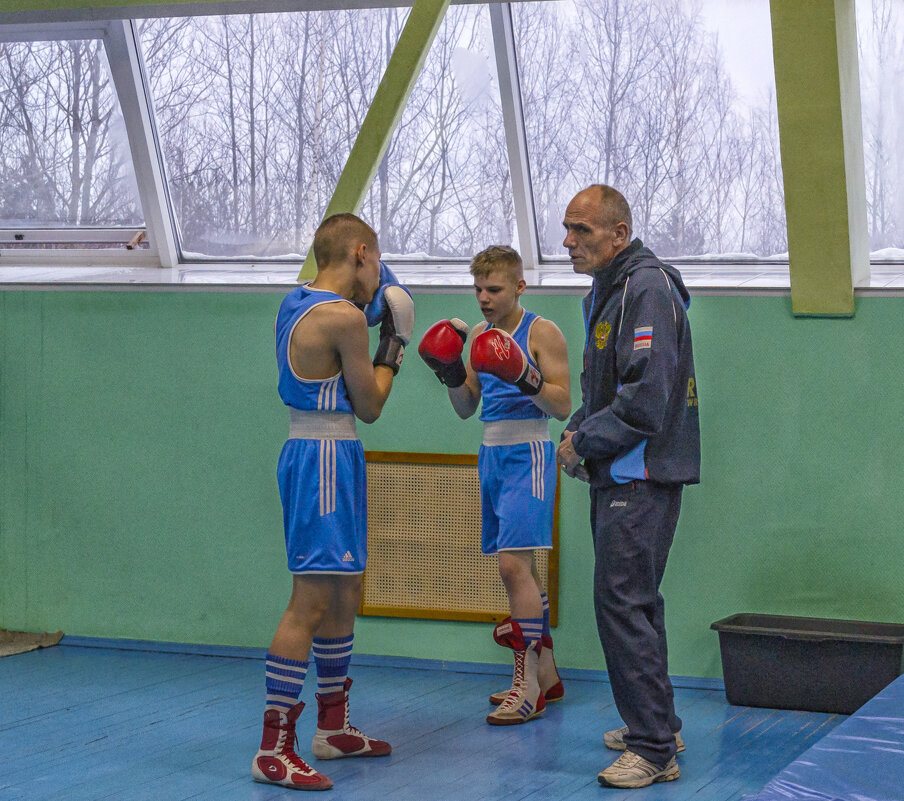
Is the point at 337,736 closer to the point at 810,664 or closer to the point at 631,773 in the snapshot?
the point at 631,773

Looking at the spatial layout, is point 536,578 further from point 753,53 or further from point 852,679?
point 753,53

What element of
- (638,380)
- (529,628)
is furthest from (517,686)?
(638,380)

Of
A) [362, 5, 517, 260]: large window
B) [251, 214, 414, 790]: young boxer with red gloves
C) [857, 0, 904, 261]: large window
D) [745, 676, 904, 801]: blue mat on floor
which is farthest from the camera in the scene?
[362, 5, 517, 260]: large window

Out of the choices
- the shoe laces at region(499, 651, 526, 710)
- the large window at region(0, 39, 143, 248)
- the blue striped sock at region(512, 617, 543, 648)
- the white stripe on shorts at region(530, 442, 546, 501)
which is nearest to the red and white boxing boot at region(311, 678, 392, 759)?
the shoe laces at region(499, 651, 526, 710)

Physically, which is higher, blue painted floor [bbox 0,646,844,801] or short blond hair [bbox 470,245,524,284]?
Answer: short blond hair [bbox 470,245,524,284]

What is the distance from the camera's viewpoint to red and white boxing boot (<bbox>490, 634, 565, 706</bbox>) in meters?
4.42

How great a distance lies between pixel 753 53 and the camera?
5.04m

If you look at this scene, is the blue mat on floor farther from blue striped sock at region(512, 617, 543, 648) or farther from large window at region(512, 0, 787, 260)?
large window at region(512, 0, 787, 260)

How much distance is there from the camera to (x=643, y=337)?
3379mm

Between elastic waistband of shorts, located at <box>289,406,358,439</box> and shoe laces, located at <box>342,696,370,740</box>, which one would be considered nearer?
elastic waistband of shorts, located at <box>289,406,358,439</box>

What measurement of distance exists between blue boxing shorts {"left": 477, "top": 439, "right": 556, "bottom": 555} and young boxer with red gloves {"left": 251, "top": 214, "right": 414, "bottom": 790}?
76 cm

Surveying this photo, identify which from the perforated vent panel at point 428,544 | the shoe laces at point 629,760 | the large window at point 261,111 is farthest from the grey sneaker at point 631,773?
the large window at point 261,111

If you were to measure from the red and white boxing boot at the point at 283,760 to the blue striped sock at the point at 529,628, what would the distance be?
3.28ft

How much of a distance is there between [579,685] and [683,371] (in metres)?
1.80
